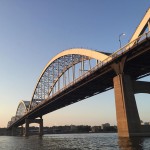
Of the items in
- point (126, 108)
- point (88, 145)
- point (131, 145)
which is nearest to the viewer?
point (131, 145)

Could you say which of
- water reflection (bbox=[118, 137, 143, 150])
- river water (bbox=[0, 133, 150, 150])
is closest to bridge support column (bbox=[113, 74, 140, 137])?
river water (bbox=[0, 133, 150, 150])

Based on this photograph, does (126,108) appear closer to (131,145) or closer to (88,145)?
(88,145)

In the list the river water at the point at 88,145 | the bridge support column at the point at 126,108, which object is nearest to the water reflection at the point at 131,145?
the river water at the point at 88,145

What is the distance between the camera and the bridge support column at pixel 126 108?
3722cm

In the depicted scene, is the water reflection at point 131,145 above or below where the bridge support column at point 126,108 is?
below

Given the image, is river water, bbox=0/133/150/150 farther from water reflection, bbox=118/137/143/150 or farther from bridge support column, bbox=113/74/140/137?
bridge support column, bbox=113/74/140/137

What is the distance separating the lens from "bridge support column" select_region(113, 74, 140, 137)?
3722 cm

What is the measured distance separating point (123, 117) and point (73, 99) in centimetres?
3678

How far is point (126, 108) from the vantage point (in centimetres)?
3834

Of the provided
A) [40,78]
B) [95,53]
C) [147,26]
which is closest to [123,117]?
[147,26]

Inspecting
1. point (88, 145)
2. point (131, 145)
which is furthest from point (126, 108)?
point (131, 145)

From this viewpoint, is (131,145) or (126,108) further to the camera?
(126,108)

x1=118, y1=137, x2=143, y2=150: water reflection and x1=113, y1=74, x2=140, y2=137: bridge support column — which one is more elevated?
x1=113, y1=74, x2=140, y2=137: bridge support column

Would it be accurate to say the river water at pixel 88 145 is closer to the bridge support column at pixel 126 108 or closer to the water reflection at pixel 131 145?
the water reflection at pixel 131 145
